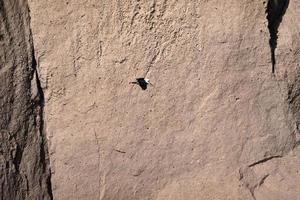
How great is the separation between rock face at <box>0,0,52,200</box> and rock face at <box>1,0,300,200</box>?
1.8 inches

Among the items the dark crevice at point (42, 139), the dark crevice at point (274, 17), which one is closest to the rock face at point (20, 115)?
the dark crevice at point (42, 139)

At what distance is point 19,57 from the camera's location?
260 centimetres

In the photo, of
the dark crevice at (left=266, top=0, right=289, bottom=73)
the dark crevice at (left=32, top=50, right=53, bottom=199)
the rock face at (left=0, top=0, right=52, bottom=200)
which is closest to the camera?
the rock face at (left=0, top=0, right=52, bottom=200)

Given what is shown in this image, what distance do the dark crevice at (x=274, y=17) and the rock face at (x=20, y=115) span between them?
3.69 ft

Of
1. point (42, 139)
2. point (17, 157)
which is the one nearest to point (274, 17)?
point (42, 139)

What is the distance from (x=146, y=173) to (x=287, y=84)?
0.81 metres

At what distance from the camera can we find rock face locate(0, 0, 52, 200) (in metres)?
2.53

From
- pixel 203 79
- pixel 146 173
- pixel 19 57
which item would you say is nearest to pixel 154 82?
pixel 203 79

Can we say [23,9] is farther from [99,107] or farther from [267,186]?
[267,186]

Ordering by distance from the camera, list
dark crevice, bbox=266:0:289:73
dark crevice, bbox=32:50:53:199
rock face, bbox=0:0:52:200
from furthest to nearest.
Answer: dark crevice, bbox=266:0:289:73 → dark crevice, bbox=32:50:53:199 → rock face, bbox=0:0:52:200

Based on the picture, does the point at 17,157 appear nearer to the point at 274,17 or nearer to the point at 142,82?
the point at 142,82

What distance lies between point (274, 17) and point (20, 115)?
1.31 metres

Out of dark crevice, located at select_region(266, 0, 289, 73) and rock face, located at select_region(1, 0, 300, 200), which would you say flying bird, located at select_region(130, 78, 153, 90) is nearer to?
rock face, located at select_region(1, 0, 300, 200)

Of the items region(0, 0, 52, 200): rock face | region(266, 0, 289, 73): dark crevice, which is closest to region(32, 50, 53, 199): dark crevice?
region(0, 0, 52, 200): rock face
